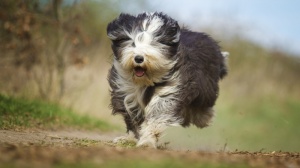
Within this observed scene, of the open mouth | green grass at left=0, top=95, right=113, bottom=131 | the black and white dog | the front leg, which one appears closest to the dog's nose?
the black and white dog

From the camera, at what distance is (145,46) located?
266 inches

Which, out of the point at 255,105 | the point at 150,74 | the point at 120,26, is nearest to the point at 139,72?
the point at 150,74

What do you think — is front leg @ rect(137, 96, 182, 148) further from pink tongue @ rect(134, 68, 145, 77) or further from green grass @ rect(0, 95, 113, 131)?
green grass @ rect(0, 95, 113, 131)

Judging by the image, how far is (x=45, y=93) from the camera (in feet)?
40.1

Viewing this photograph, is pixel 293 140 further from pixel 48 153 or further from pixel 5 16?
pixel 48 153

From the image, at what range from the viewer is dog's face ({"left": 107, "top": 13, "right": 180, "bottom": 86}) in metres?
6.73

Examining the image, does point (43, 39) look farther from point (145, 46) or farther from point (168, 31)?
point (145, 46)

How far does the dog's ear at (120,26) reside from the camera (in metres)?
7.09

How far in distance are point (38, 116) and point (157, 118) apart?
316 centimetres

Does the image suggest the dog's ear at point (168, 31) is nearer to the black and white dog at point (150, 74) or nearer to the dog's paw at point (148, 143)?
the black and white dog at point (150, 74)

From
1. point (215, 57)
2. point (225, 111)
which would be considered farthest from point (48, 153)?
point (225, 111)

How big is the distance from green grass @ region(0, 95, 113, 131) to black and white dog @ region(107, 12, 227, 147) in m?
1.80

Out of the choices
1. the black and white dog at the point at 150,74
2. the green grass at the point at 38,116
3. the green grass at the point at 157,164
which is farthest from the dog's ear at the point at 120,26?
the green grass at the point at 157,164

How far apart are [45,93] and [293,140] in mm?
5447
